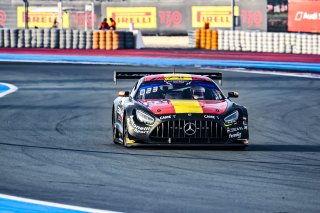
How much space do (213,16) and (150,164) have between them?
4618 cm

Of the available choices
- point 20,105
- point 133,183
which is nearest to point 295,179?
point 133,183

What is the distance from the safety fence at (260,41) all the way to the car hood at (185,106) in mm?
31457

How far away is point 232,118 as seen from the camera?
51.1ft

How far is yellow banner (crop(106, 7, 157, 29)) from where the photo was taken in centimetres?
6088

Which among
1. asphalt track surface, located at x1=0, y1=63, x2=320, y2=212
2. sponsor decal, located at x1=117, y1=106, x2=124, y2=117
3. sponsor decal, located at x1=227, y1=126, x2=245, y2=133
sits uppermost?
sponsor decal, located at x1=117, y1=106, x2=124, y2=117

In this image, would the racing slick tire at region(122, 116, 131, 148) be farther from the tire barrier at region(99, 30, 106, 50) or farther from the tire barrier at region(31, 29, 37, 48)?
the tire barrier at region(31, 29, 37, 48)

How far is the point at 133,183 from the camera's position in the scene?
39.7 feet

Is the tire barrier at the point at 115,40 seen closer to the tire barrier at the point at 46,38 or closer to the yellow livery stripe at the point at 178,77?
the tire barrier at the point at 46,38

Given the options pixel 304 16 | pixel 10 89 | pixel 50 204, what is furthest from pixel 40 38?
pixel 50 204

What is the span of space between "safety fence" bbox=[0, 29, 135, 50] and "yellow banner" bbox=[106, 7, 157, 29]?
8.83 meters

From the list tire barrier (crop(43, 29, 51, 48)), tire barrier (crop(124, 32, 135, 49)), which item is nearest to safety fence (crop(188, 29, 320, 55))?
tire barrier (crop(124, 32, 135, 49))

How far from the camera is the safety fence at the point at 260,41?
4750 cm

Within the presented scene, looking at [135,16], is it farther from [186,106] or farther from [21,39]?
[186,106]

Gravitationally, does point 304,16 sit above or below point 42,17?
above
